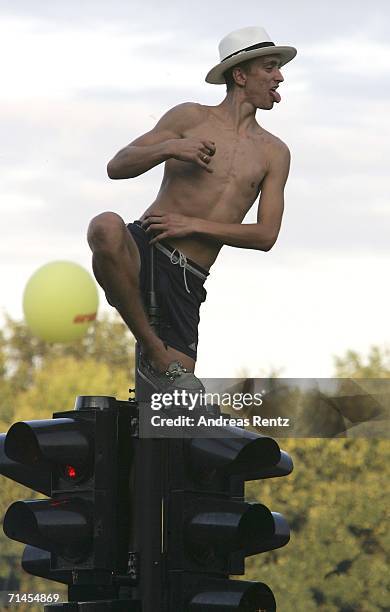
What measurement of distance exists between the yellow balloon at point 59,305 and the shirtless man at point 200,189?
11.1 metres

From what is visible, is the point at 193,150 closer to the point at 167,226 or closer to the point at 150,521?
the point at 167,226

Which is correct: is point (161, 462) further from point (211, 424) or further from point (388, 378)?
point (388, 378)

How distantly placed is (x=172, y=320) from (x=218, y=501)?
117cm

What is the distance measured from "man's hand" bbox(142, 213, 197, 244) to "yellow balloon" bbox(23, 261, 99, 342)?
1137 centimetres

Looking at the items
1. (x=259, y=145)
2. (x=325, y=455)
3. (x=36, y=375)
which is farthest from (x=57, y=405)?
(x=259, y=145)

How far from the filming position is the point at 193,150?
334 inches

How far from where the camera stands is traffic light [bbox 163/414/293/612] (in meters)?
7.93

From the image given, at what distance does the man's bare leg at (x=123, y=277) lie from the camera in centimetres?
799

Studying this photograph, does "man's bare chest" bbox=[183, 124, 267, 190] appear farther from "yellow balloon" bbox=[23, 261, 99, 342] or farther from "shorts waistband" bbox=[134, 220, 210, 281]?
"yellow balloon" bbox=[23, 261, 99, 342]

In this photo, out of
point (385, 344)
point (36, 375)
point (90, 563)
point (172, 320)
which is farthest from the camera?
point (36, 375)

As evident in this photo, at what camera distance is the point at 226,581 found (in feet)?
26.4

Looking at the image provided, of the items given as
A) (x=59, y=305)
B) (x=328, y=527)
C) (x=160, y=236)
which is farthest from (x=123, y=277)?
(x=328, y=527)

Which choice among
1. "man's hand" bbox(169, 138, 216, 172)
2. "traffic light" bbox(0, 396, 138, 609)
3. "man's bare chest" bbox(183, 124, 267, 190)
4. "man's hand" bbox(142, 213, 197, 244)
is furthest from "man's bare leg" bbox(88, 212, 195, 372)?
"man's bare chest" bbox(183, 124, 267, 190)

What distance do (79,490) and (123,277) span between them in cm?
113
